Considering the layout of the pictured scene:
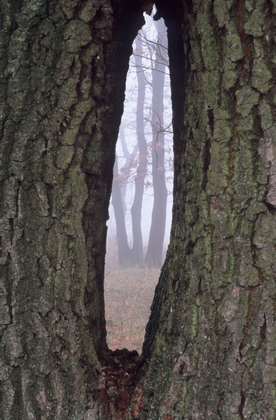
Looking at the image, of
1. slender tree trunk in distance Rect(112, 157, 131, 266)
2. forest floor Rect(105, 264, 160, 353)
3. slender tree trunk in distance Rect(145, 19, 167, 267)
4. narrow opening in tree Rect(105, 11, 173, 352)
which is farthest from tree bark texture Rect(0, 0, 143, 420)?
slender tree trunk in distance Rect(112, 157, 131, 266)

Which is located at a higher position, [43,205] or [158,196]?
[158,196]

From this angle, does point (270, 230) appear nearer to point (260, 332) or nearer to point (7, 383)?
point (260, 332)

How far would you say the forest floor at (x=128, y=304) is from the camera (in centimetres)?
690

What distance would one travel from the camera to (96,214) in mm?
1821

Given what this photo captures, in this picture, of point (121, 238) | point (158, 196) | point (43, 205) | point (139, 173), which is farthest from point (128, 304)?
point (139, 173)

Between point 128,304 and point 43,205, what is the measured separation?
8283 millimetres

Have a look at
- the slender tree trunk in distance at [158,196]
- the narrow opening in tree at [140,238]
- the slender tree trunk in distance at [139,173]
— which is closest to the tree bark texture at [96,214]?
the narrow opening in tree at [140,238]

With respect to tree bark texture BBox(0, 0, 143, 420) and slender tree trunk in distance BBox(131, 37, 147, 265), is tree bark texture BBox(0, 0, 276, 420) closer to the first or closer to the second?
tree bark texture BBox(0, 0, 143, 420)

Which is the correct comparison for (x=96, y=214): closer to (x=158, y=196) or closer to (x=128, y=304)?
(x=128, y=304)

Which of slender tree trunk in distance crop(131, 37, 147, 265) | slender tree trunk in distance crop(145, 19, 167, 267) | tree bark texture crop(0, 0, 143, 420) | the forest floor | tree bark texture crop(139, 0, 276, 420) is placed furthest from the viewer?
slender tree trunk in distance crop(131, 37, 147, 265)

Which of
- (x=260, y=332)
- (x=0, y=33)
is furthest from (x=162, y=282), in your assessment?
(x=0, y=33)

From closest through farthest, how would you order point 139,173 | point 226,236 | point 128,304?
point 226,236 → point 128,304 → point 139,173

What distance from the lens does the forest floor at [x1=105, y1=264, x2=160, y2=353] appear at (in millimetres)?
6904

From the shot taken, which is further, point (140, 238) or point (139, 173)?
point (139, 173)
